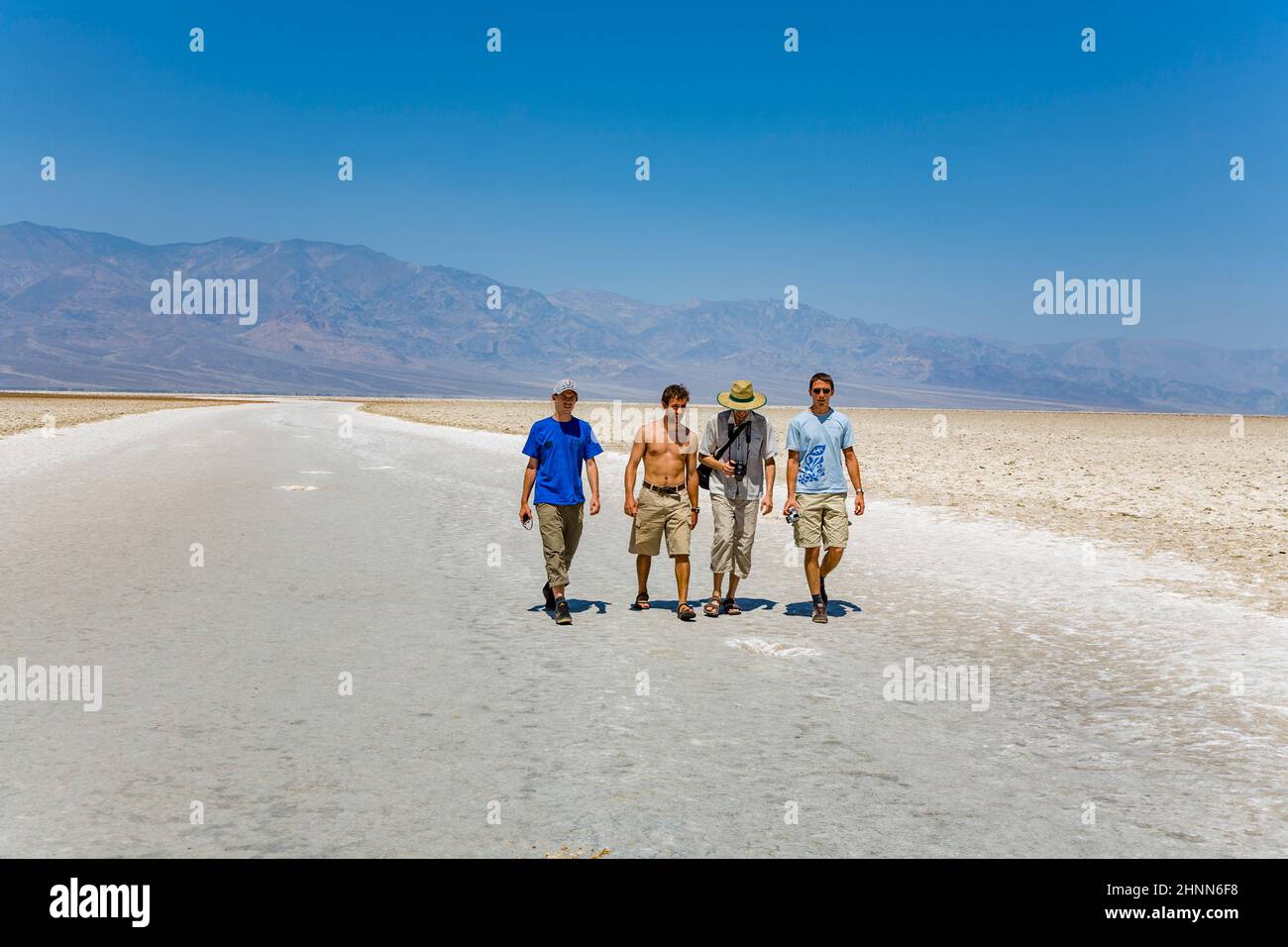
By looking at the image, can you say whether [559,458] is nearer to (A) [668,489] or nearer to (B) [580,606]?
(A) [668,489]

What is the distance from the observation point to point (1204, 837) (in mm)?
4395

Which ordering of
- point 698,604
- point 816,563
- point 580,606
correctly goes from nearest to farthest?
1. point 816,563
2. point 580,606
3. point 698,604

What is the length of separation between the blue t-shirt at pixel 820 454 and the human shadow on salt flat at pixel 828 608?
1145mm

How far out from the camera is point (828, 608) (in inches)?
384

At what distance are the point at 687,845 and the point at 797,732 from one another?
5.71ft

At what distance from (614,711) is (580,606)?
349 centimetres

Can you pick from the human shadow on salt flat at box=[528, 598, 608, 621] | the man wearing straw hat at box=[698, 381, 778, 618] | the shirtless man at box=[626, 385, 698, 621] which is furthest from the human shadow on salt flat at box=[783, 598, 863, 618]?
the human shadow on salt flat at box=[528, 598, 608, 621]

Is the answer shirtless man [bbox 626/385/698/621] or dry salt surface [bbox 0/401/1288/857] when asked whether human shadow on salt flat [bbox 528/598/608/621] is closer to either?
dry salt surface [bbox 0/401/1288/857]

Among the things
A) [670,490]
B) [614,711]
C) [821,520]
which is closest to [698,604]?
[670,490]

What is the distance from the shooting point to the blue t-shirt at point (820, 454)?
902 centimetres

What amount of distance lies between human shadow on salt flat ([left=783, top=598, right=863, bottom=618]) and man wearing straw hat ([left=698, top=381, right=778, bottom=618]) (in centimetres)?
58
